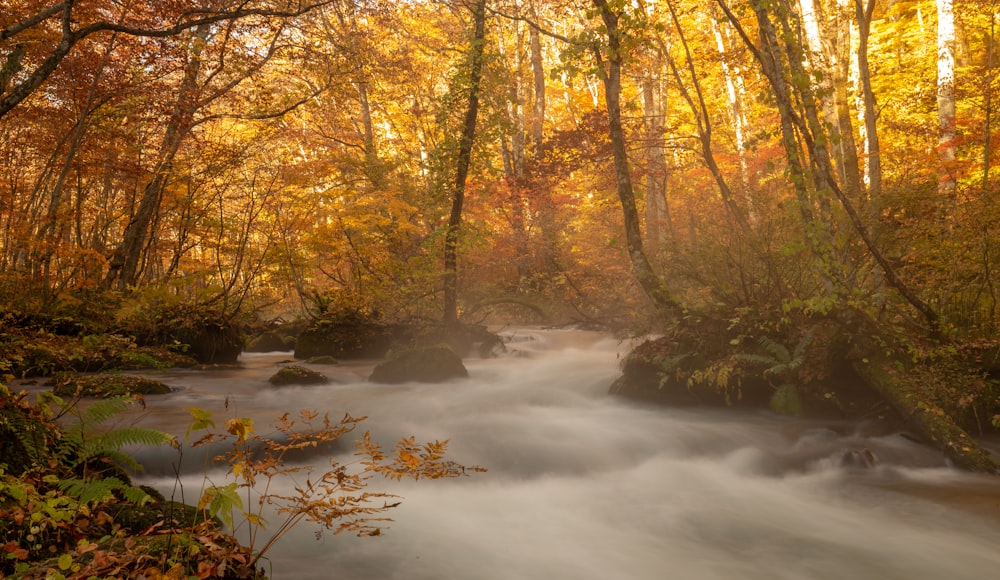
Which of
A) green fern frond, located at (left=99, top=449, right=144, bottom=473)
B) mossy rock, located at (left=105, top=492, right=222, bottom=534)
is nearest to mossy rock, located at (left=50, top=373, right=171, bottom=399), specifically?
green fern frond, located at (left=99, top=449, right=144, bottom=473)

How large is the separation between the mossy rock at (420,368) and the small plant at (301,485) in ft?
8.85

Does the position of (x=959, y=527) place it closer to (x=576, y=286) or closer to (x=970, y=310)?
(x=970, y=310)

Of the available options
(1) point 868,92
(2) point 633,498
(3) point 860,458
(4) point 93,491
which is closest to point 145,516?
(4) point 93,491

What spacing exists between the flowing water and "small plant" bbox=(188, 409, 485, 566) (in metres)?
0.22

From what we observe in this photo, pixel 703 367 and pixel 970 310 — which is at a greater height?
pixel 970 310

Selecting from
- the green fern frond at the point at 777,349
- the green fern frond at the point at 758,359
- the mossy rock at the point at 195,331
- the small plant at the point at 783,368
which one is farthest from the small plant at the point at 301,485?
the mossy rock at the point at 195,331

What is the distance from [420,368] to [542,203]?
9529 mm

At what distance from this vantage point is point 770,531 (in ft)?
16.3

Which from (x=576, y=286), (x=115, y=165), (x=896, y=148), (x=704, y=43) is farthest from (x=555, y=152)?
(x=704, y=43)

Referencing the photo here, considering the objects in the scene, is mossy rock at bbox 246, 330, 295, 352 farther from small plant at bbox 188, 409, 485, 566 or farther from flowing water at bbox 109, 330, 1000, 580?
small plant at bbox 188, 409, 485, 566

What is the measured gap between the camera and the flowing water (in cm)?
439

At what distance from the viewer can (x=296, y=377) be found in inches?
393

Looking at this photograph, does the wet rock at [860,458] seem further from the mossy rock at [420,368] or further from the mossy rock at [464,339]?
the mossy rock at [464,339]

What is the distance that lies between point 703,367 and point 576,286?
861cm
